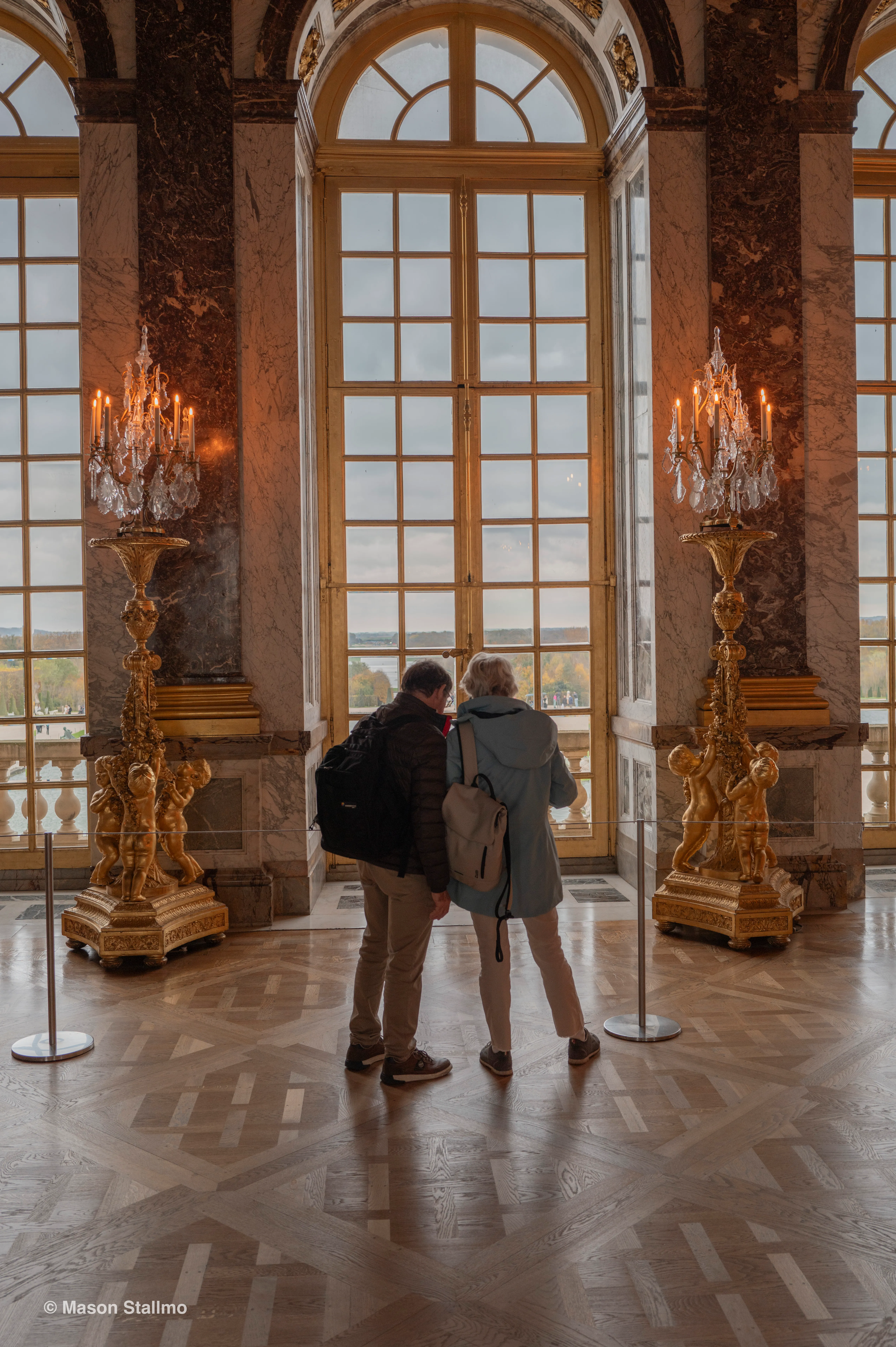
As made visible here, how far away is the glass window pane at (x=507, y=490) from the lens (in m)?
7.05

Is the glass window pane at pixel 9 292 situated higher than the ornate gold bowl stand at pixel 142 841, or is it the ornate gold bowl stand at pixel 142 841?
the glass window pane at pixel 9 292

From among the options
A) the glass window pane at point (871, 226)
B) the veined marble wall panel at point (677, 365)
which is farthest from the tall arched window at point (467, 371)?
the glass window pane at point (871, 226)

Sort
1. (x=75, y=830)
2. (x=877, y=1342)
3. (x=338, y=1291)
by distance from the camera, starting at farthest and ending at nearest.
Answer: (x=75, y=830)
(x=338, y=1291)
(x=877, y=1342)

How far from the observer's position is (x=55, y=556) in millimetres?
6910

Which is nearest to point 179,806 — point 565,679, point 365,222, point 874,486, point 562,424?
point 565,679

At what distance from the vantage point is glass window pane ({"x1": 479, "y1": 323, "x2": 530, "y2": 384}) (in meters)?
7.03

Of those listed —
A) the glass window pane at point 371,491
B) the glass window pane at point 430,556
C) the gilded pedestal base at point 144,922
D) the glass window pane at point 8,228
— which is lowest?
the gilded pedestal base at point 144,922

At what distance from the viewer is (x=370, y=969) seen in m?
3.83

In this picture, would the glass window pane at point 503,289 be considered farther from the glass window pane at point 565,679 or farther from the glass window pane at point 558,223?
the glass window pane at point 565,679

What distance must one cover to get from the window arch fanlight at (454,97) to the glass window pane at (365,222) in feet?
1.21

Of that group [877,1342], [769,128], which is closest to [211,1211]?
[877,1342]

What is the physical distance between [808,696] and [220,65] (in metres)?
4.83

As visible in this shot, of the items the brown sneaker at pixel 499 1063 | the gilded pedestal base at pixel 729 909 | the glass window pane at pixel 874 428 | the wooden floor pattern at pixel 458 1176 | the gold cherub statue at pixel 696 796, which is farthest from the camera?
the glass window pane at pixel 874 428

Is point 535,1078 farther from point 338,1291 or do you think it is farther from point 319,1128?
Result: point 338,1291
